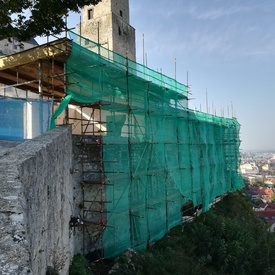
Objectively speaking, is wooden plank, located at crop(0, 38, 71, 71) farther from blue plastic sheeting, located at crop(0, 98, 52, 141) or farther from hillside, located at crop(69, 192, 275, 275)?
hillside, located at crop(69, 192, 275, 275)

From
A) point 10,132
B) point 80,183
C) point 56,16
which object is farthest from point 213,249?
point 56,16

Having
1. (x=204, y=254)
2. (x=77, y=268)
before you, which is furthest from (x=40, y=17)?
(x=204, y=254)

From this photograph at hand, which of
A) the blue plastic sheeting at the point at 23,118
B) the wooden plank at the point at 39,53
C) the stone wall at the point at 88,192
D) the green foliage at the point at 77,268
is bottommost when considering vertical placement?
the green foliage at the point at 77,268

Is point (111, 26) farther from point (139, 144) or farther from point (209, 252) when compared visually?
point (209, 252)

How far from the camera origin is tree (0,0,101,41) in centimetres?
709

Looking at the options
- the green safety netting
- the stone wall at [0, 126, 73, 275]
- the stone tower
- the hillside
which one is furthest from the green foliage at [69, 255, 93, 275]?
the stone tower

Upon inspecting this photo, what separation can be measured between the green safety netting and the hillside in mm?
594

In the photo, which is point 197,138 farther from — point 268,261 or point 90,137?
point 90,137

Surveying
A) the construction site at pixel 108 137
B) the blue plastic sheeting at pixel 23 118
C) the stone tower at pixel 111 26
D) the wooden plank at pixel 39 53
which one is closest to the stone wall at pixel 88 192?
the construction site at pixel 108 137

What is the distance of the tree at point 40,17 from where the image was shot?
7.09 m

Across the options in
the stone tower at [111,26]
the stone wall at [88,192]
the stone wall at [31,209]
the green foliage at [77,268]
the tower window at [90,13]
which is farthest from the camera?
the tower window at [90,13]

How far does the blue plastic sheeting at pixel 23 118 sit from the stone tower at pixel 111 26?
10.1 metres

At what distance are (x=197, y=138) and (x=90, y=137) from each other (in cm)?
696

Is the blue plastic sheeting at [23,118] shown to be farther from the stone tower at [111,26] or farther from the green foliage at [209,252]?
the stone tower at [111,26]
